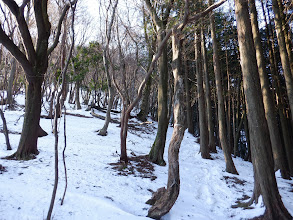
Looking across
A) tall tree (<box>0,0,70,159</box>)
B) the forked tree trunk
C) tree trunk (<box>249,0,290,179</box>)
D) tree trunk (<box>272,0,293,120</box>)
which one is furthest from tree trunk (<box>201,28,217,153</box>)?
tall tree (<box>0,0,70,159</box>)

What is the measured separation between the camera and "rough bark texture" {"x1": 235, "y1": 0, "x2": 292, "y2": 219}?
3.53 m

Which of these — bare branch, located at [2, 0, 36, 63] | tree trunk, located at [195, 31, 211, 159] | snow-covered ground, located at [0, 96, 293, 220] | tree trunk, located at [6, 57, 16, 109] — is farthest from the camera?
tree trunk, located at [6, 57, 16, 109]

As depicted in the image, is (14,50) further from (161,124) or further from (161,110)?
(161,124)

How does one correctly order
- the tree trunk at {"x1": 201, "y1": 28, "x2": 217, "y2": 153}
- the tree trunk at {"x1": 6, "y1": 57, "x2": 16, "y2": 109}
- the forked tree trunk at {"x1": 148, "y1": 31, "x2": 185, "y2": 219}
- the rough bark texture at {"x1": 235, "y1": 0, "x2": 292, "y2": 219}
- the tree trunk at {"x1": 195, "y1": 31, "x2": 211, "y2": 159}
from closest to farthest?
the forked tree trunk at {"x1": 148, "y1": 31, "x2": 185, "y2": 219} → the rough bark texture at {"x1": 235, "y1": 0, "x2": 292, "y2": 219} → the tree trunk at {"x1": 195, "y1": 31, "x2": 211, "y2": 159} → the tree trunk at {"x1": 201, "y1": 28, "x2": 217, "y2": 153} → the tree trunk at {"x1": 6, "y1": 57, "x2": 16, "y2": 109}

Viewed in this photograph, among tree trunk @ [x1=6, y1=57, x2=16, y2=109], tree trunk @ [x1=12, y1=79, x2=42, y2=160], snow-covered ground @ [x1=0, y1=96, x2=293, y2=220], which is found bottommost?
snow-covered ground @ [x1=0, y1=96, x2=293, y2=220]

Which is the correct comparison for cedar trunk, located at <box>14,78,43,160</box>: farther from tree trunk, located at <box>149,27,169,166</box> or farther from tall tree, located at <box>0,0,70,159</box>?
tree trunk, located at <box>149,27,169,166</box>

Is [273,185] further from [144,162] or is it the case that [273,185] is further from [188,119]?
[188,119]

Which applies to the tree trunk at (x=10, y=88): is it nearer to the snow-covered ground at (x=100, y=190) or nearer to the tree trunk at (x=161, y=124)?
the snow-covered ground at (x=100, y=190)

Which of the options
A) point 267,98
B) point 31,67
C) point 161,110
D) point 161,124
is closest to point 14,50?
point 31,67

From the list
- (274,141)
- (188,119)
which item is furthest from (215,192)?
(188,119)

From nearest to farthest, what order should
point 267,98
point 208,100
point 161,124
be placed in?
point 161,124 → point 267,98 → point 208,100

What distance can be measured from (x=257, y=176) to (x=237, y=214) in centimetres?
90

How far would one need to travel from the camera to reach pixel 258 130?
12.5 ft

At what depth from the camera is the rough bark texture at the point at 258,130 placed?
3.53 metres
